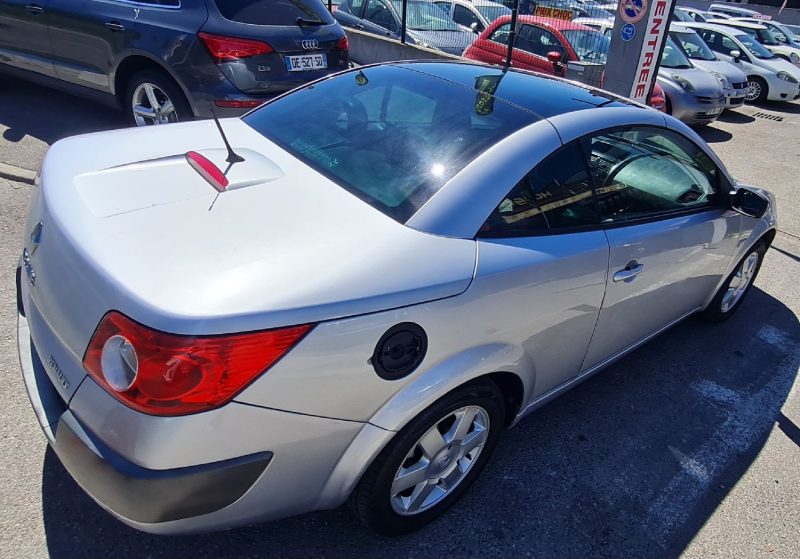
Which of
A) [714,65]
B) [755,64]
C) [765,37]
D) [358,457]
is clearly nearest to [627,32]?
[714,65]

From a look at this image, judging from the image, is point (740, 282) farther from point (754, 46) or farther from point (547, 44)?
point (754, 46)

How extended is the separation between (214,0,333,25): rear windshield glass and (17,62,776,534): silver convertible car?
2.39 m

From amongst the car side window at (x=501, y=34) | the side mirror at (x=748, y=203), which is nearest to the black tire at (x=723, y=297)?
the side mirror at (x=748, y=203)

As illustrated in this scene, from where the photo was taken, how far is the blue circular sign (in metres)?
5.97

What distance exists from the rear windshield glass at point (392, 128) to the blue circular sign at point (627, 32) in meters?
4.06

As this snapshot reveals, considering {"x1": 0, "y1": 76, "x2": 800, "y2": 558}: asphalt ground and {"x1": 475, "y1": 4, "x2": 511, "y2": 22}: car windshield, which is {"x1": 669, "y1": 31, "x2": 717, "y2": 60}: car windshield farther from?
{"x1": 0, "y1": 76, "x2": 800, "y2": 558}: asphalt ground

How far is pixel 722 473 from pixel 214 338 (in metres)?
2.41

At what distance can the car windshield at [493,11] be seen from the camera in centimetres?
983

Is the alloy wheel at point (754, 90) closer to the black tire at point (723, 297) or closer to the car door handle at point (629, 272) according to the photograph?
the black tire at point (723, 297)

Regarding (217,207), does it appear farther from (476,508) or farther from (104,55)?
(104,55)

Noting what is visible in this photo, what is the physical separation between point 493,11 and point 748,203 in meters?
8.62

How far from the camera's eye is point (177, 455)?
1473mm

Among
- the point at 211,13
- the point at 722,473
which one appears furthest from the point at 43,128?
the point at 722,473

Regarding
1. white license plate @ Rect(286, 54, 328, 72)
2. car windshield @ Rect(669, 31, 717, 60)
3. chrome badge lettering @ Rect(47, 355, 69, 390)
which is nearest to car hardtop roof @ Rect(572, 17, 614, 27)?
car windshield @ Rect(669, 31, 717, 60)
